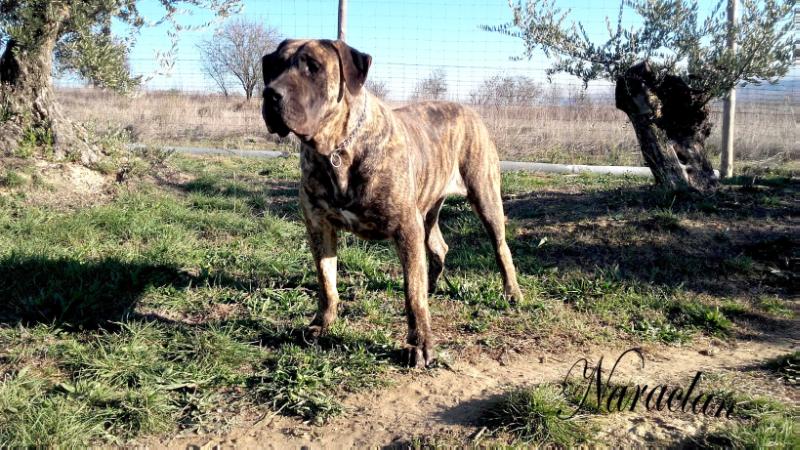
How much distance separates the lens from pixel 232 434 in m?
3.03

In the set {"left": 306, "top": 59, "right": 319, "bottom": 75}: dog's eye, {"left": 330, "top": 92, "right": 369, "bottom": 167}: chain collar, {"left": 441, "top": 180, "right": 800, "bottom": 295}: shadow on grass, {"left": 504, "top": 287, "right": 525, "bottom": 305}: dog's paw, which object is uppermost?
{"left": 306, "top": 59, "right": 319, "bottom": 75}: dog's eye

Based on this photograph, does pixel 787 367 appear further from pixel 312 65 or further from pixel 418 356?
pixel 312 65

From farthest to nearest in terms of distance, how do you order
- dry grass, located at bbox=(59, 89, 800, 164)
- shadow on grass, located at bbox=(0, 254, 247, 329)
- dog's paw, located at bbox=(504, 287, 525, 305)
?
1. dry grass, located at bbox=(59, 89, 800, 164)
2. dog's paw, located at bbox=(504, 287, 525, 305)
3. shadow on grass, located at bbox=(0, 254, 247, 329)

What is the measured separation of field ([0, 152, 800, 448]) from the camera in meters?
3.04

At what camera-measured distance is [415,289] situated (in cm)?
378

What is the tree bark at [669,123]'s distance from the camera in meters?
7.05

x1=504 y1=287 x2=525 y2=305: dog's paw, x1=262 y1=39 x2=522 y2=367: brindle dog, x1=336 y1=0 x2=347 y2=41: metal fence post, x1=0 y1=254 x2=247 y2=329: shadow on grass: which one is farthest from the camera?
x1=336 y1=0 x2=347 y2=41: metal fence post

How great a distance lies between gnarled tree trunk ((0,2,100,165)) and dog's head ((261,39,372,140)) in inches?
168

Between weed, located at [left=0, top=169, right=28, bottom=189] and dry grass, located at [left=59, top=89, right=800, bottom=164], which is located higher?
dry grass, located at [left=59, top=89, right=800, bottom=164]

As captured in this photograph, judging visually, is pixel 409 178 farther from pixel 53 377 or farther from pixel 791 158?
A: pixel 791 158

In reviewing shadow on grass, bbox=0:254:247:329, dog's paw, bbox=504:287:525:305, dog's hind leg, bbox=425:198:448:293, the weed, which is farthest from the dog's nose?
the weed

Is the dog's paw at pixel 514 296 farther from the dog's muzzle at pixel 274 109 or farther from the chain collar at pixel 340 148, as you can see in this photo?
the dog's muzzle at pixel 274 109

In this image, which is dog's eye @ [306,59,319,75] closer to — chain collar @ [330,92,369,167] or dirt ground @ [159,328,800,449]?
chain collar @ [330,92,369,167]

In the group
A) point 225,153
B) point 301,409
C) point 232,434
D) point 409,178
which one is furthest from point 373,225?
point 225,153
